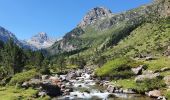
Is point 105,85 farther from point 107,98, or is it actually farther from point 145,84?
point 107,98

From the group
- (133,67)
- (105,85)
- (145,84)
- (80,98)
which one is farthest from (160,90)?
(133,67)

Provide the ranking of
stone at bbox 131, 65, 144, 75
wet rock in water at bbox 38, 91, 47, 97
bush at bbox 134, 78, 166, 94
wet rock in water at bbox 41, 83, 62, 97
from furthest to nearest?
stone at bbox 131, 65, 144, 75, bush at bbox 134, 78, 166, 94, wet rock in water at bbox 41, 83, 62, 97, wet rock in water at bbox 38, 91, 47, 97

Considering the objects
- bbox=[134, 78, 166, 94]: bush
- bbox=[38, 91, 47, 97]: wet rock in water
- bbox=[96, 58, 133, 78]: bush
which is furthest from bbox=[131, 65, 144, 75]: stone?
bbox=[38, 91, 47, 97]: wet rock in water

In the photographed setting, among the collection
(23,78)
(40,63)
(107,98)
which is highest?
(40,63)

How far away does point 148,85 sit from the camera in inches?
3531

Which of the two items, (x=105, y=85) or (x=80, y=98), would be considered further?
(x=105, y=85)

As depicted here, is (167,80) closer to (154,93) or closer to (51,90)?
(154,93)

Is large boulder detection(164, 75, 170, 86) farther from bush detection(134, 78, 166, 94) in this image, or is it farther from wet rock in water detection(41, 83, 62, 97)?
wet rock in water detection(41, 83, 62, 97)

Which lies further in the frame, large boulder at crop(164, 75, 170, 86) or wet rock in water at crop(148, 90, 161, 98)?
large boulder at crop(164, 75, 170, 86)

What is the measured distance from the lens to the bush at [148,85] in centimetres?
8825

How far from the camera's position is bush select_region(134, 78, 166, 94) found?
88250mm

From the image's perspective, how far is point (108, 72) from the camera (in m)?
123

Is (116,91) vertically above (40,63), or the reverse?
(40,63)

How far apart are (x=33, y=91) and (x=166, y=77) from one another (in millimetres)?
38996
